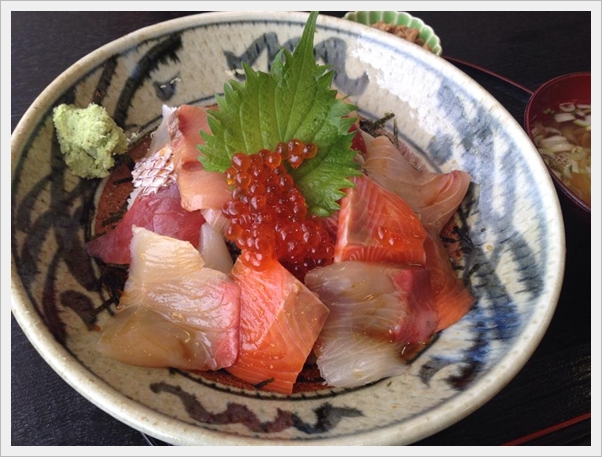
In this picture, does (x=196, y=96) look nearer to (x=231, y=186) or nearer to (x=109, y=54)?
(x=109, y=54)

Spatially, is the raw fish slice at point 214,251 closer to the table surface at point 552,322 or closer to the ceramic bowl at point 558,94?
the table surface at point 552,322

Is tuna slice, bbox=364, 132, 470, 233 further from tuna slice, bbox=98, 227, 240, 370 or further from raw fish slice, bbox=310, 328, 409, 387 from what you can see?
tuna slice, bbox=98, 227, 240, 370

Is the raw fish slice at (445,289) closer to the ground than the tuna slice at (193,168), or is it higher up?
closer to the ground

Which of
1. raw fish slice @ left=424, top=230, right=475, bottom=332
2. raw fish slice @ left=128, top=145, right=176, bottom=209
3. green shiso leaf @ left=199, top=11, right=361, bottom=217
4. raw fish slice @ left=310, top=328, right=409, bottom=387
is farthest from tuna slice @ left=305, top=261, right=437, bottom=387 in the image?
raw fish slice @ left=128, top=145, right=176, bottom=209

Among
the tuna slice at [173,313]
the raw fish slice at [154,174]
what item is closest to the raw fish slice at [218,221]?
the tuna slice at [173,313]

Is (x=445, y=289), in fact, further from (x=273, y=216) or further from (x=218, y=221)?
(x=218, y=221)

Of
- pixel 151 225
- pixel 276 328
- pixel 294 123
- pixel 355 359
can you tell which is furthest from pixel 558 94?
pixel 151 225
